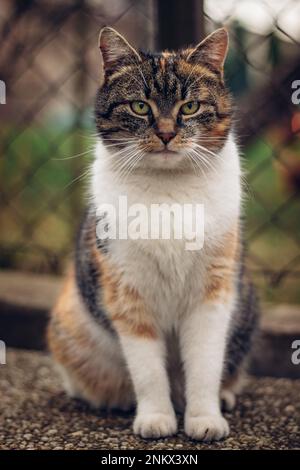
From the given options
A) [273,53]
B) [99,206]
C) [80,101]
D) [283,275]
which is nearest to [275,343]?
[283,275]

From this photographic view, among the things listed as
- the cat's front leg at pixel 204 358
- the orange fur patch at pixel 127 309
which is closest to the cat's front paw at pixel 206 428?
the cat's front leg at pixel 204 358

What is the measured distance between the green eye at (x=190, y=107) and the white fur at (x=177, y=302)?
155mm

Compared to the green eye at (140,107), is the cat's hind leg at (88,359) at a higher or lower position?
lower

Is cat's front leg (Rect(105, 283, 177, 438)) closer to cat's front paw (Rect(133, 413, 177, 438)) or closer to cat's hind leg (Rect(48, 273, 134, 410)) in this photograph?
cat's front paw (Rect(133, 413, 177, 438))

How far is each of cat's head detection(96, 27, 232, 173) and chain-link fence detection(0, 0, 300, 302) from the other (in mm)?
246

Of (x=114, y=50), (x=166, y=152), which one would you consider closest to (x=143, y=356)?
(x=166, y=152)

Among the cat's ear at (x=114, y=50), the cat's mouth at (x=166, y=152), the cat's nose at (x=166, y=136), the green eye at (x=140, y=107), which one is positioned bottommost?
the cat's mouth at (x=166, y=152)

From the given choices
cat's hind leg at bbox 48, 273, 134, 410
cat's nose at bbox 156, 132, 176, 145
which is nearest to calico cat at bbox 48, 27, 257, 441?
cat's nose at bbox 156, 132, 176, 145

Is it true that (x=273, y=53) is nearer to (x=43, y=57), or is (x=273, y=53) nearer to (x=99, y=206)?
(x=99, y=206)

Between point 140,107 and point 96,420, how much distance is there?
3.03ft

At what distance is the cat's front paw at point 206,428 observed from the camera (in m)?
1.74

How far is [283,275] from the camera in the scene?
2635 mm

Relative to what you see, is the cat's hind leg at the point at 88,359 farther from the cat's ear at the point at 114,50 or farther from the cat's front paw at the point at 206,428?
the cat's ear at the point at 114,50

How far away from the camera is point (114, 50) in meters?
1.87
